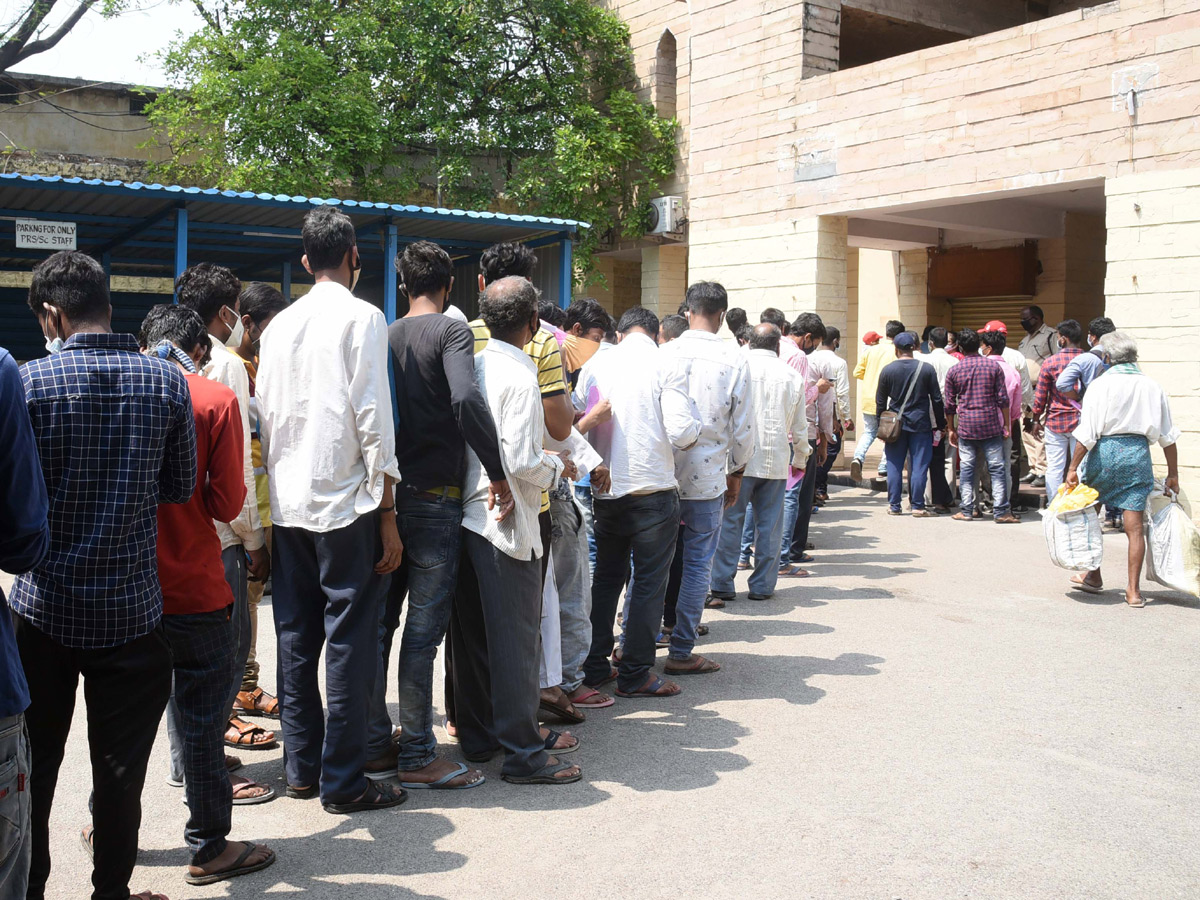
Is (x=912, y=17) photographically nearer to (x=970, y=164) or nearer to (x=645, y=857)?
(x=970, y=164)

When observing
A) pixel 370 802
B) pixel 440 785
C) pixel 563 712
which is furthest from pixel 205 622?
pixel 563 712

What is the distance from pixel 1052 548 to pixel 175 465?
6.20m

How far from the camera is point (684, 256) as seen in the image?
691 inches

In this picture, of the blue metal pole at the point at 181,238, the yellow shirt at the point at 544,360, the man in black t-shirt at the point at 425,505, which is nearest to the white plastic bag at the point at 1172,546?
the yellow shirt at the point at 544,360

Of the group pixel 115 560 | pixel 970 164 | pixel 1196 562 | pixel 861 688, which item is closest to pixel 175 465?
pixel 115 560

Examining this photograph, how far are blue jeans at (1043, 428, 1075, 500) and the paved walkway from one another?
145 inches

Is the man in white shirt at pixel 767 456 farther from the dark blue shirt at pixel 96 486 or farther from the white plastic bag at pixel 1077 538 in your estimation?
the dark blue shirt at pixel 96 486

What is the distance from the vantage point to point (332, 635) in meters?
3.64

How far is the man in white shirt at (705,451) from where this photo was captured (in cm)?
554

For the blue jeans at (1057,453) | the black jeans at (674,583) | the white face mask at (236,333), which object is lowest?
the black jeans at (674,583)

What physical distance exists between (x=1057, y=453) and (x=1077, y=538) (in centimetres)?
285

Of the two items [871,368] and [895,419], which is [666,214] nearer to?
[871,368]

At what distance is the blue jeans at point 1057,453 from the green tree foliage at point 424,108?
866cm

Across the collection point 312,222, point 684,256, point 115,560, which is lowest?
point 115,560
